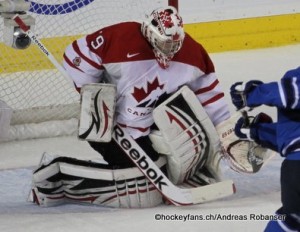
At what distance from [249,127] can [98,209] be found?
95cm

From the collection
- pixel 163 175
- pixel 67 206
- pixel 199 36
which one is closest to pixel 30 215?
pixel 67 206

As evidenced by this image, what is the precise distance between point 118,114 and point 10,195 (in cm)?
52

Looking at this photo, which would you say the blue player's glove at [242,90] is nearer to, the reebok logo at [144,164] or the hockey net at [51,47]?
the reebok logo at [144,164]

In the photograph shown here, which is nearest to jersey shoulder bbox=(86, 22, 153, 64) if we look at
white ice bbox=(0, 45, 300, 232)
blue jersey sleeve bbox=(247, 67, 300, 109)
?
white ice bbox=(0, 45, 300, 232)

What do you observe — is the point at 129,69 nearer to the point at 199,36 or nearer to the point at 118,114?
the point at 118,114

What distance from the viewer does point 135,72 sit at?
3.31 meters

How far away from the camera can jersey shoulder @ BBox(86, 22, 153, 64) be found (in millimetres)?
3289

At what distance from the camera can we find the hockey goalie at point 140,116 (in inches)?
129

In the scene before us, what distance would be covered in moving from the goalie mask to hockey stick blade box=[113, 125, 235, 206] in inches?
11.9

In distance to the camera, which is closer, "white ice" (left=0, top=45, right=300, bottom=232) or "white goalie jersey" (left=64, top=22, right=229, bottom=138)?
"white ice" (left=0, top=45, right=300, bottom=232)

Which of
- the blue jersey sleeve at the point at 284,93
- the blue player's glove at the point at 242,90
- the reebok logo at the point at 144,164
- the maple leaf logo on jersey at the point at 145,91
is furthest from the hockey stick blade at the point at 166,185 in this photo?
the blue jersey sleeve at the point at 284,93

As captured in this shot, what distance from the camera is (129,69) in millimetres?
3303

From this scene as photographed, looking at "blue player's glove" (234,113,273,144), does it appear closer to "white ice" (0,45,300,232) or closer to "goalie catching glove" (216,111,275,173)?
"goalie catching glove" (216,111,275,173)

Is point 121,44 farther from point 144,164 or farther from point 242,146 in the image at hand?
point 242,146
